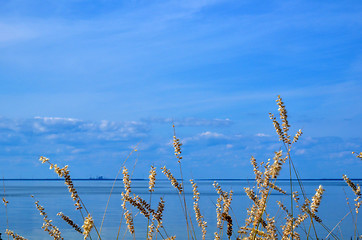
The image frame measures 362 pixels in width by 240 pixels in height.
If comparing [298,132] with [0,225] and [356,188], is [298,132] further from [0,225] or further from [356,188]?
[0,225]

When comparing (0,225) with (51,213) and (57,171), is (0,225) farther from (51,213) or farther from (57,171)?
(57,171)

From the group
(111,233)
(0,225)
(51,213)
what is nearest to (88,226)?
(111,233)

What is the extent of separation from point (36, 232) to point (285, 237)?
28312 mm

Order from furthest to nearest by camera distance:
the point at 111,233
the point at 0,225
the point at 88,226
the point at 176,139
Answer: the point at 0,225 < the point at 111,233 < the point at 176,139 < the point at 88,226

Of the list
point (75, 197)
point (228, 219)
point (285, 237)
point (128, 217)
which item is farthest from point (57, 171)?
point (285, 237)

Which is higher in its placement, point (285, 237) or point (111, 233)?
point (111, 233)

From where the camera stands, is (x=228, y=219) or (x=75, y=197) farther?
(x=228, y=219)

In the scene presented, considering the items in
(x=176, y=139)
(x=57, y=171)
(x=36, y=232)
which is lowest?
(x=57, y=171)

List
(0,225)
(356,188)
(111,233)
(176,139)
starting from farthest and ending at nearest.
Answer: (0,225) < (111,233) < (356,188) < (176,139)

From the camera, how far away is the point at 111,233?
93.5 ft

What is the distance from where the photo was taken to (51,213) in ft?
151

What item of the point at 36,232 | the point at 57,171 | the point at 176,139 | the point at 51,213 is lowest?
the point at 57,171

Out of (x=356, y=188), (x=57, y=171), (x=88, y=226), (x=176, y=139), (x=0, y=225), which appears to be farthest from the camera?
(x=0, y=225)

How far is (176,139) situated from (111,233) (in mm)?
25638
